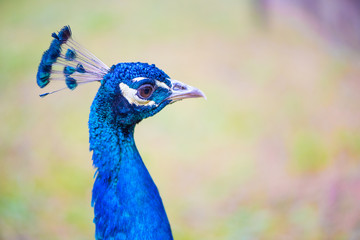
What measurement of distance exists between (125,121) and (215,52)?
233 centimetres

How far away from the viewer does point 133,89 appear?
4.17 ft

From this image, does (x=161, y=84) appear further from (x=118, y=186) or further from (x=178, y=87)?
(x=118, y=186)

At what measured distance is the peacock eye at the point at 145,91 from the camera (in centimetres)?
128

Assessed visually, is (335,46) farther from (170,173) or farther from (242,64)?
(170,173)

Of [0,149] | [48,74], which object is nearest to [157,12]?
[0,149]

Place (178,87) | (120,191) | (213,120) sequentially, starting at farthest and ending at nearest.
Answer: (213,120), (178,87), (120,191)

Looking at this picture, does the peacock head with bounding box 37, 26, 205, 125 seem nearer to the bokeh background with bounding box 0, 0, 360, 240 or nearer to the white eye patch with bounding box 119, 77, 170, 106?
the white eye patch with bounding box 119, 77, 170, 106

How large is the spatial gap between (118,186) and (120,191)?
0.02m

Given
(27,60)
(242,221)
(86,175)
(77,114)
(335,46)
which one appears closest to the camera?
(242,221)

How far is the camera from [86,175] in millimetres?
2930

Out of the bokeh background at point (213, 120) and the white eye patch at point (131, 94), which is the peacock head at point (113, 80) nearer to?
the white eye patch at point (131, 94)

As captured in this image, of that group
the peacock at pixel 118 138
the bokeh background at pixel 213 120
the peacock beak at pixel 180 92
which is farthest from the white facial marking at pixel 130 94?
the bokeh background at pixel 213 120

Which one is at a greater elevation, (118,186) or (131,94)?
(131,94)

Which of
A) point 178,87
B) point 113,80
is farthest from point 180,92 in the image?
point 113,80
